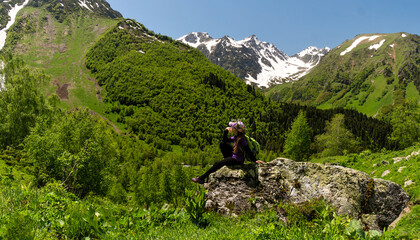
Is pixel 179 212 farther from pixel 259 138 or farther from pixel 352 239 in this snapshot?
pixel 259 138

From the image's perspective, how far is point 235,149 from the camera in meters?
9.30

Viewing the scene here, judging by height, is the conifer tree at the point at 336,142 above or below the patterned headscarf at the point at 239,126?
above

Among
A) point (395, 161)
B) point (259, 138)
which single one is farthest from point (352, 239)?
point (259, 138)

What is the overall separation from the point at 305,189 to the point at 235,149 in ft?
10.3

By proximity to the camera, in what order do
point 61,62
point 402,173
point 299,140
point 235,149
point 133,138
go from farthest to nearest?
1. point 61,62
2. point 133,138
3. point 299,140
4. point 402,173
5. point 235,149

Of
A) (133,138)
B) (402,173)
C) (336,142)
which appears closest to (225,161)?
(402,173)

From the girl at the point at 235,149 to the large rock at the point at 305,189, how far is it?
0.92 ft

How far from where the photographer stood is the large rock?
7.29 m

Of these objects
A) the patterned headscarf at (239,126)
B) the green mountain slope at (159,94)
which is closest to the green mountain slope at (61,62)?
the green mountain slope at (159,94)

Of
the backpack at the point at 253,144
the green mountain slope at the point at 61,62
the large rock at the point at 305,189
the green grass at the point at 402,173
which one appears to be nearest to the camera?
the green grass at the point at 402,173

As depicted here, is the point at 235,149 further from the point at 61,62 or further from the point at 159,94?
the point at 61,62

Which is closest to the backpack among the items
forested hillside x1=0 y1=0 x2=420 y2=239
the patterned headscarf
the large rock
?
the patterned headscarf

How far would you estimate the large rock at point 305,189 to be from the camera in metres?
7.29

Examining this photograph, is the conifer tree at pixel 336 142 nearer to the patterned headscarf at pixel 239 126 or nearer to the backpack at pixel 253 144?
the backpack at pixel 253 144
